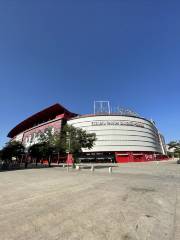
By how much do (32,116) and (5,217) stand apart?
104491mm

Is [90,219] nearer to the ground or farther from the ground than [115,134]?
nearer to the ground

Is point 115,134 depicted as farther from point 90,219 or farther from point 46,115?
point 90,219

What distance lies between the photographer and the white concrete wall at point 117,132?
76125 mm

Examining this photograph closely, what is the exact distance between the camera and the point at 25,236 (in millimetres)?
4312

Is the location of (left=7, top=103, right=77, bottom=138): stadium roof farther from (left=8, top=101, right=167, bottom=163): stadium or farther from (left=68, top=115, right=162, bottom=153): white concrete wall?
(left=68, top=115, right=162, bottom=153): white concrete wall


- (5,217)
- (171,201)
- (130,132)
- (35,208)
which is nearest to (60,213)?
(35,208)

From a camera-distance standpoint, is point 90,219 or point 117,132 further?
point 117,132

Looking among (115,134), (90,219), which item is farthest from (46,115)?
(90,219)

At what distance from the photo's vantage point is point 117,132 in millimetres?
78750

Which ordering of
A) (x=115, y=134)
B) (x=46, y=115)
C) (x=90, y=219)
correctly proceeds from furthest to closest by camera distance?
(x=46, y=115)
(x=115, y=134)
(x=90, y=219)

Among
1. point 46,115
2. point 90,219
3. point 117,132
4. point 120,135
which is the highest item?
point 46,115

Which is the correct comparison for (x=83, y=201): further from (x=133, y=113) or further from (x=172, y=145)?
(x=133, y=113)

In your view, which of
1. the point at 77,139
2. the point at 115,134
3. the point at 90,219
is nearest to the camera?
the point at 90,219

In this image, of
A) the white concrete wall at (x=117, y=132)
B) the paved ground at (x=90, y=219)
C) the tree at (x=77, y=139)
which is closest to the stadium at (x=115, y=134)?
the white concrete wall at (x=117, y=132)
